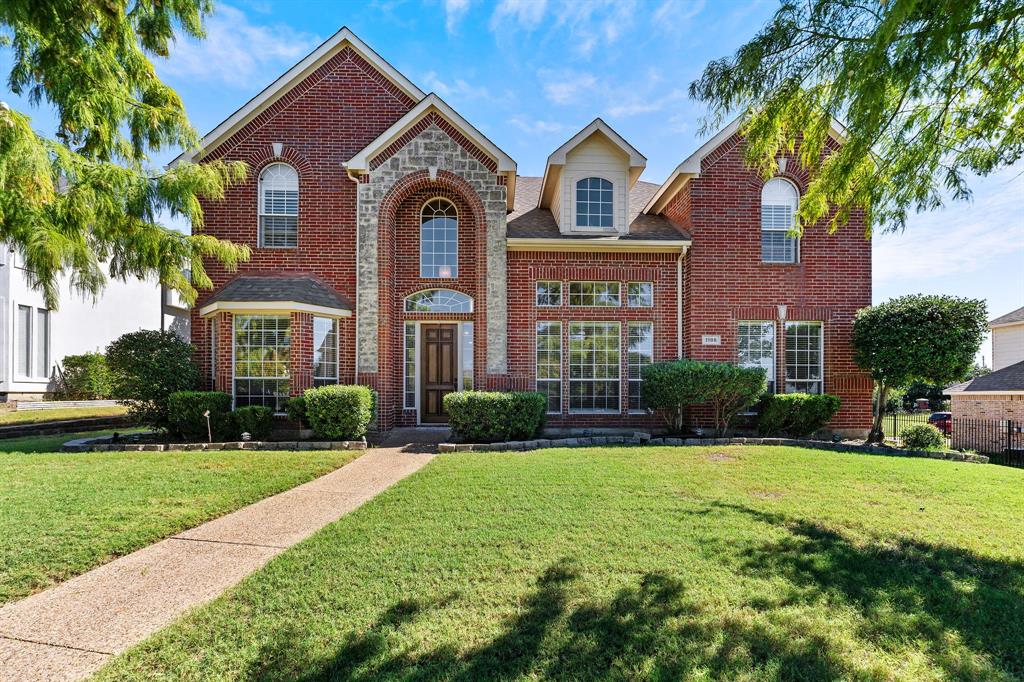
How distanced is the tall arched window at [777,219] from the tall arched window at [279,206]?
38.1 feet

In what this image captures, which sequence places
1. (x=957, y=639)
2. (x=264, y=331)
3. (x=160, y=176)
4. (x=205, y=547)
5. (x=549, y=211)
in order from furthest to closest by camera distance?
1. (x=549, y=211)
2. (x=264, y=331)
3. (x=160, y=176)
4. (x=205, y=547)
5. (x=957, y=639)

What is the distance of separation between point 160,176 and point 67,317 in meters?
18.1

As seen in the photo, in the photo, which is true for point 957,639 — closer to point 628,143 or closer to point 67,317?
point 628,143

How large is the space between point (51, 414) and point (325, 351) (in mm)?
9625

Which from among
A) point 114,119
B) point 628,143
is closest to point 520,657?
point 114,119

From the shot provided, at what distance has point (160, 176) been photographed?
595 cm

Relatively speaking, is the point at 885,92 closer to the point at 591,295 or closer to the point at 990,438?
the point at 591,295

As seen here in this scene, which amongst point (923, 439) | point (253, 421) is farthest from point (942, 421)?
point (253, 421)

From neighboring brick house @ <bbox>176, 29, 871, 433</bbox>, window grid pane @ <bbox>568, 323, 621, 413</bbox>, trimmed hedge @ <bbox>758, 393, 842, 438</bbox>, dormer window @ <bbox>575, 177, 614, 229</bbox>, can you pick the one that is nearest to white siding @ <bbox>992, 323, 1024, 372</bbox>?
neighboring brick house @ <bbox>176, 29, 871, 433</bbox>

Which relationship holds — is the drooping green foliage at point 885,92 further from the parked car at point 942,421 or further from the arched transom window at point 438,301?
the parked car at point 942,421

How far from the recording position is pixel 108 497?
6.05 metres

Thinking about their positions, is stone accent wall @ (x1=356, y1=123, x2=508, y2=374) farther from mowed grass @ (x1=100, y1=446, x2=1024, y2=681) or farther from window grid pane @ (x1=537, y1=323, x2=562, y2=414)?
mowed grass @ (x1=100, y1=446, x2=1024, y2=681)

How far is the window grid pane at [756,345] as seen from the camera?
12.3m

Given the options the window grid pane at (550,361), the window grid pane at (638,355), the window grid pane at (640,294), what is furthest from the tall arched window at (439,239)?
the window grid pane at (638,355)
